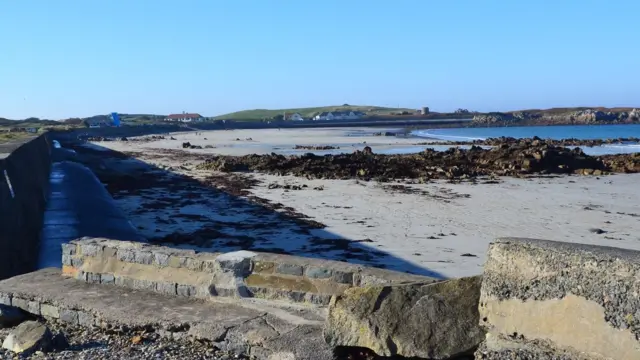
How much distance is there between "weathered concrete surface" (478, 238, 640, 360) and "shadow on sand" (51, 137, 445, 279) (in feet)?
17.0

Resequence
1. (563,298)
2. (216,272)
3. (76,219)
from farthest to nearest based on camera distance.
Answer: (76,219)
(216,272)
(563,298)

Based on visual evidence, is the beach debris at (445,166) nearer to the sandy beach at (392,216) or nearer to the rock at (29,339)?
A: the sandy beach at (392,216)

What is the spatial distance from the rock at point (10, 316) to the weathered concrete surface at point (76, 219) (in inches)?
72.5

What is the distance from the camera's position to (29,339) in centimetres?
434

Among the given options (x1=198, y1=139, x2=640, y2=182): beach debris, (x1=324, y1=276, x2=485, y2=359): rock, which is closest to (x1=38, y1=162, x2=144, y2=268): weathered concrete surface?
(x1=324, y1=276, x2=485, y2=359): rock

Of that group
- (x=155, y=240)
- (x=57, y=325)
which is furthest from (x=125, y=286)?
(x=155, y=240)

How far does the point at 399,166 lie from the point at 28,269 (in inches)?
620

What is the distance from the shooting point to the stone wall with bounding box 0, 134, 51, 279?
6.88 metres

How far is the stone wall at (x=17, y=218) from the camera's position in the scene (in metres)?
6.88

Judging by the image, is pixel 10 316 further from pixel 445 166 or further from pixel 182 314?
pixel 445 166

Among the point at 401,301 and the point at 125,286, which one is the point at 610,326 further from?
the point at 125,286

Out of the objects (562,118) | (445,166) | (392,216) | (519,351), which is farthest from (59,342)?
(562,118)

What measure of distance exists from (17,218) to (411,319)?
600 cm

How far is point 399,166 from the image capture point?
2178 centimetres
